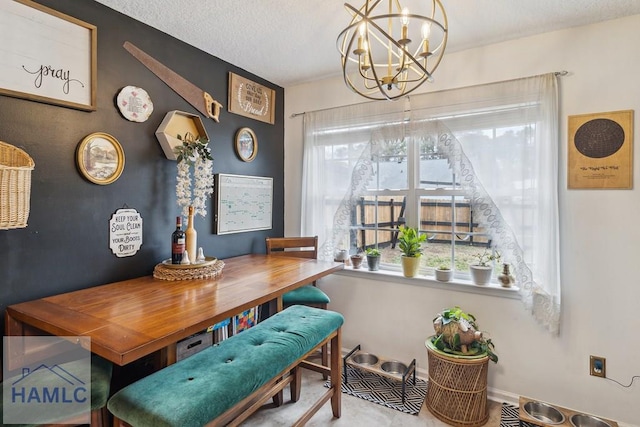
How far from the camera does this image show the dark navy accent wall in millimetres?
1577

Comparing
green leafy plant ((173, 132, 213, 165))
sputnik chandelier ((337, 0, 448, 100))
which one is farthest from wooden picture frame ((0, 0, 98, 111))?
sputnik chandelier ((337, 0, 448, 100))

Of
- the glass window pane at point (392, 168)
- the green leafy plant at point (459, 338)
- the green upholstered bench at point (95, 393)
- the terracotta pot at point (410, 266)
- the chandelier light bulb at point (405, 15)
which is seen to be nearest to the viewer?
the chandelier light bulb at point (405, 15)

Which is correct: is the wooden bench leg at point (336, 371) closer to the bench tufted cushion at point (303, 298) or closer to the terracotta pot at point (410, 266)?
the bench tufted cushion at point (303, 298)

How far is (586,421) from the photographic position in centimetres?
193

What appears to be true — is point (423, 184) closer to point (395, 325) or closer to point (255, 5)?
point (395, 325)

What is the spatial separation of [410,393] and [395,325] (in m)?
0.48

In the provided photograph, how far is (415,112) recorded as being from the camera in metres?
2.49

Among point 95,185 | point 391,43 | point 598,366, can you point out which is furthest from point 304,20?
point 598,366

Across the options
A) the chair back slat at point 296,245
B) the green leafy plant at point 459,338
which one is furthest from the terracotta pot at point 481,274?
the chair back slat at point 296,245

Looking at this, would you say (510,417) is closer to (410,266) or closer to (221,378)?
(410,266)

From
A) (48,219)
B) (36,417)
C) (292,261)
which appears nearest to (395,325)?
(292,261)

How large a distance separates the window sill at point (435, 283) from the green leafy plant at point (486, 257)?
0.15 m

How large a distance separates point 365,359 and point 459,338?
860 mm

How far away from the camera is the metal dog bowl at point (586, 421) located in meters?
1.90
